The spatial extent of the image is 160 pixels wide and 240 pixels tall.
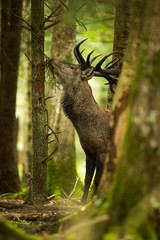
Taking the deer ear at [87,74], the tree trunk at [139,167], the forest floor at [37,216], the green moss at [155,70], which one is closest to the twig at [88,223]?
the tree trunk at [139,167]

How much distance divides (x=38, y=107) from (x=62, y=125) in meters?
2.88

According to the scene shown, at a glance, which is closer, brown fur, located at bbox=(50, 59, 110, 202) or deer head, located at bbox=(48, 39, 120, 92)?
brown fur, located at bbox=(50, 59, 110, 202)

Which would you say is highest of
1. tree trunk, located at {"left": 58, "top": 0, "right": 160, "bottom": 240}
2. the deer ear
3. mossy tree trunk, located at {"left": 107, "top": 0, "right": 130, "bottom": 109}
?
mossy tree trunk, located at {"left": 107, "top": 0, "right": 130, "bottom": 109}

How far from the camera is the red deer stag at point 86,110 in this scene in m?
6.45

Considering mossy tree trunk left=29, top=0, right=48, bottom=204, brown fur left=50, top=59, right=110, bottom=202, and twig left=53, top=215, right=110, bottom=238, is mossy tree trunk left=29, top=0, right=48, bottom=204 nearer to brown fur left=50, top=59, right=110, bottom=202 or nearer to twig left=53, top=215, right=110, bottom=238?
brown fur left=50, top=59, right=110, bottom=202

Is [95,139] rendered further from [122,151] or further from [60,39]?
[60,39]

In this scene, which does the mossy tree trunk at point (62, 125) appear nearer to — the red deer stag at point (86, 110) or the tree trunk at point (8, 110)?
the tree trunk at point (8, 110)

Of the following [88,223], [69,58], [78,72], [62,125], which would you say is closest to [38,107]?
[78,72]

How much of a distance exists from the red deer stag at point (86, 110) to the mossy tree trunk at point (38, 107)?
2.71ft

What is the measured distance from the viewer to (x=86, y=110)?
21.8 feet

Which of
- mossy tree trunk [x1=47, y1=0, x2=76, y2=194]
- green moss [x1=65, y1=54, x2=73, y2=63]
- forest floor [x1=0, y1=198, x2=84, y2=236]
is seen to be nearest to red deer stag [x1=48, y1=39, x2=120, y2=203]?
forest floor [x1=0, y1=198, x2=84, y2=236]

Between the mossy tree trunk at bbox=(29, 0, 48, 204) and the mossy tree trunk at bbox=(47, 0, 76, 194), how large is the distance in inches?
92.3

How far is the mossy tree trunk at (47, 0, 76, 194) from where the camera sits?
866 centimetres

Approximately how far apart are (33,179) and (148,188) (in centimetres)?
361
